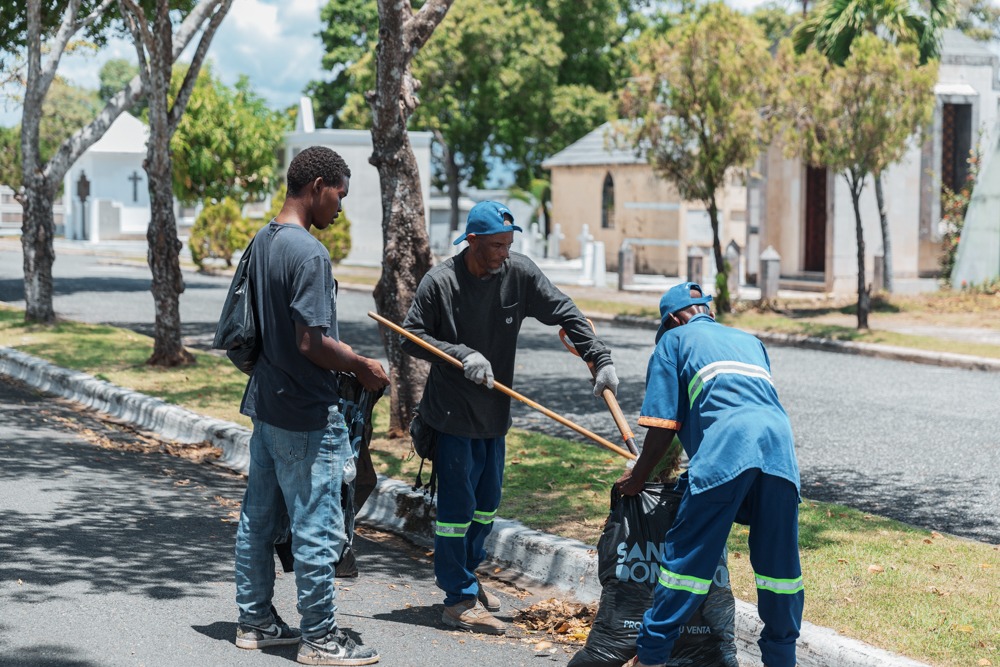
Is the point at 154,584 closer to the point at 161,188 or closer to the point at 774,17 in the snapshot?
the point at 161,188

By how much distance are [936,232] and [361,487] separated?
82.6 ft

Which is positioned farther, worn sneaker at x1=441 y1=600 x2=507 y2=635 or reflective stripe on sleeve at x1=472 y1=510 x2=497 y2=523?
reflective stripe on sleeve at x1=472 y1=510 x2=497 y2=523

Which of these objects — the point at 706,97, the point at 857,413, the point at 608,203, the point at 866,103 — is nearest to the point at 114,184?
the point at 608,203

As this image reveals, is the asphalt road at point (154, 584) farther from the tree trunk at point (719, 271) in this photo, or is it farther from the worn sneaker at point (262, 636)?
the tree trunk at point (719, 271)

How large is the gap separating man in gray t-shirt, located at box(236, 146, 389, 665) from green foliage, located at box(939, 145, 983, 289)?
72.1ft

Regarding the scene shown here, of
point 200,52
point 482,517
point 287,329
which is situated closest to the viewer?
point 287,329

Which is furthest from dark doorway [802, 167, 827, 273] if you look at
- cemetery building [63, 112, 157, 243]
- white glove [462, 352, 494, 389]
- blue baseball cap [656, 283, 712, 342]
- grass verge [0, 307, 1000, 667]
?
cemetery building [63, 112, 157, 243]

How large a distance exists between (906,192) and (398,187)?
2043 centimetres

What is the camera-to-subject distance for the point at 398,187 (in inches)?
359

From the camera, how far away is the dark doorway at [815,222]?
28.5 m

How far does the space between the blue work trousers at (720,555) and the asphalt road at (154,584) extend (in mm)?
901

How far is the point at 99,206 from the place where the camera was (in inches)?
2030

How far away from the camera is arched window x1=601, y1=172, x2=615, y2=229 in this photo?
117 feet

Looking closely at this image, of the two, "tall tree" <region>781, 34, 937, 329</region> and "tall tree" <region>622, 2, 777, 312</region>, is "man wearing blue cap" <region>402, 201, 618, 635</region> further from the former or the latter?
"tall tree" <region>622, 2, 777, 312</region>
